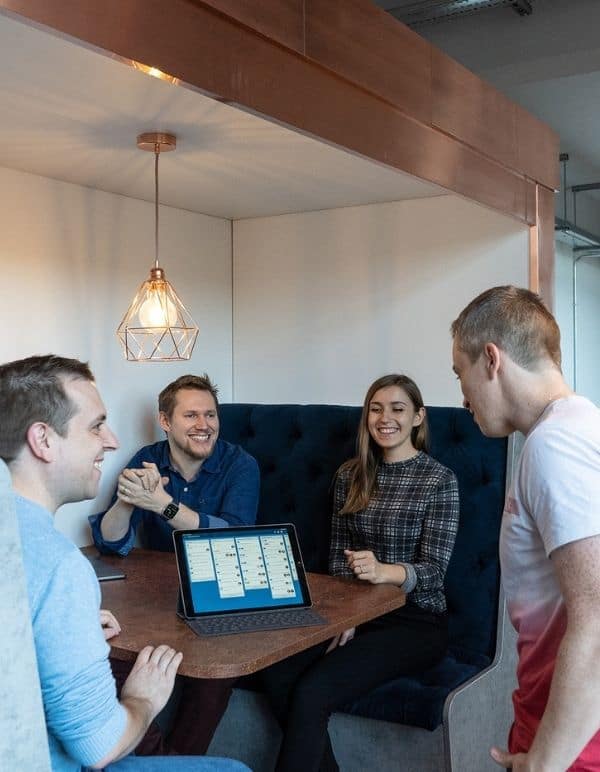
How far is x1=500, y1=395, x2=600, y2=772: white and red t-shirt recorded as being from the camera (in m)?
1.44

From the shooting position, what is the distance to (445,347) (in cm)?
372

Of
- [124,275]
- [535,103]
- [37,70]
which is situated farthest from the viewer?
[535,103]

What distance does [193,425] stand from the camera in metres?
3.32

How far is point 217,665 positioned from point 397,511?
1232 millimetres

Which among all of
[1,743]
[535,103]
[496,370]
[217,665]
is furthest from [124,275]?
[535,103]

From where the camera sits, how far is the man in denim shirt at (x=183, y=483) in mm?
2986

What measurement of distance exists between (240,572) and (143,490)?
64 cm

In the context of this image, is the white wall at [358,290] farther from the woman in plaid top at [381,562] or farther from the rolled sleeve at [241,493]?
the rolled sleeve at [241,493]

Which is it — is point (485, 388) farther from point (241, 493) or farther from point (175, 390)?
point (175, 390)

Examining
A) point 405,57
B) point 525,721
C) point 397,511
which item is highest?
point 405,57

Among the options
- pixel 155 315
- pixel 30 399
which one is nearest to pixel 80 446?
pixel 30 399

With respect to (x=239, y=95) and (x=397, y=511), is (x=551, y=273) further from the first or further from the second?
(x=239, y=95)

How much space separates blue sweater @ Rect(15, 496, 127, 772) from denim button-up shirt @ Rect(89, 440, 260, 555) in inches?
61.0

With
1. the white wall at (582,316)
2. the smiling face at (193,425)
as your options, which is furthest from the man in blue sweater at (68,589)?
the white wall at (582,316)
